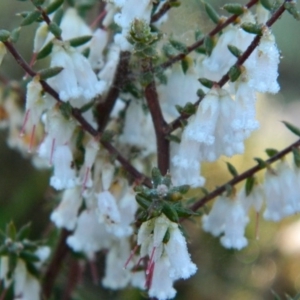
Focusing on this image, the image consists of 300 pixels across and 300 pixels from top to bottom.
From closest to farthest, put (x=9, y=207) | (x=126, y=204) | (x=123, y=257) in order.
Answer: (x=126, y=204), (x=123, y=257), (x=9, y=207)

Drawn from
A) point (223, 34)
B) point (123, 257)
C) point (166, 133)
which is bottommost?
point (123, 257)

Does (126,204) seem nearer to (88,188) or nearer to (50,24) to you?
(88,188)

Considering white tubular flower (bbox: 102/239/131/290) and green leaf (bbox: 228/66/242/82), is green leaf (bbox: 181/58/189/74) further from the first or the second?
white tubular flower (bbox: 102/239/131/290)

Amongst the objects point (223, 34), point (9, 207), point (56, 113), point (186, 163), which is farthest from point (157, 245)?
point (9, 207)

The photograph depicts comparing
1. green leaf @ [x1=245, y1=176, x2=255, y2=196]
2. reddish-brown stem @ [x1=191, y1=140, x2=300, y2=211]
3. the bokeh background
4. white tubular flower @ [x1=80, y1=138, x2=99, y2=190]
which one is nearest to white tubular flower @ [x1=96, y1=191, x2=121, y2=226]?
white tubular flower @ [x1=80, y1=138, x2=99, y2=190]

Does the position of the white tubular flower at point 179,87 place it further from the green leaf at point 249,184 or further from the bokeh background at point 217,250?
the bokeh background at point 217,250

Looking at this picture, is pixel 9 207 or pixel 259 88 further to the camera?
pixel 9 207

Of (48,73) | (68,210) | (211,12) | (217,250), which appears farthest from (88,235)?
(217,250)
